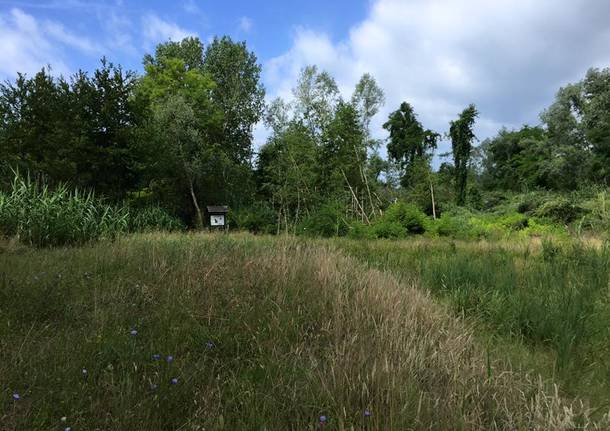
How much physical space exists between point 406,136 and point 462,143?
8462mm

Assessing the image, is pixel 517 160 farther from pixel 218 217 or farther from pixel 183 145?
pixel 218 217

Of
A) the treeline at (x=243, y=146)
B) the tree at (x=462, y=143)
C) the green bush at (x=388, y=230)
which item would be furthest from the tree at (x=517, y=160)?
the green bush at (x=388, y=230)

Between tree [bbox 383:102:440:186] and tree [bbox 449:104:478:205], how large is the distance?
15.6 ft

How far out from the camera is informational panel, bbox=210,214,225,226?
19.5 meters

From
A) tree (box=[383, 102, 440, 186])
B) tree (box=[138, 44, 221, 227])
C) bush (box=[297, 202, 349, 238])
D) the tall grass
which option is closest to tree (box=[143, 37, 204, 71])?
tree (box=[138, 44, 221, 227])

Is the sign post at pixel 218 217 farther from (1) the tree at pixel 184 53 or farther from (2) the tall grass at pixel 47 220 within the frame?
(1) the tree at pixel 184 53

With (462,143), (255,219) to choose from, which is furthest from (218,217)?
(462,143)

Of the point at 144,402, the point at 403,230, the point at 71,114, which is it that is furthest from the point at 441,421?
the point at 71,114

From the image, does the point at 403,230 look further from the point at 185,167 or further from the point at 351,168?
the point at 185,167

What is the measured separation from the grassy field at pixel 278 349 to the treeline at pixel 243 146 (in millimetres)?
4796

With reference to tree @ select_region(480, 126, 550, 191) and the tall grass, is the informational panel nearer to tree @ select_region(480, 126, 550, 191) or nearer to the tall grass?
the tall grass

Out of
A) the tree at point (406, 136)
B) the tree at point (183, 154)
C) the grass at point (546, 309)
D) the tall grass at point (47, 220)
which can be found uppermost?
the tree at point (406, 136)

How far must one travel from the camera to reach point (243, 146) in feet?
119

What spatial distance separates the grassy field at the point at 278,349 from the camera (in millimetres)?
2230
